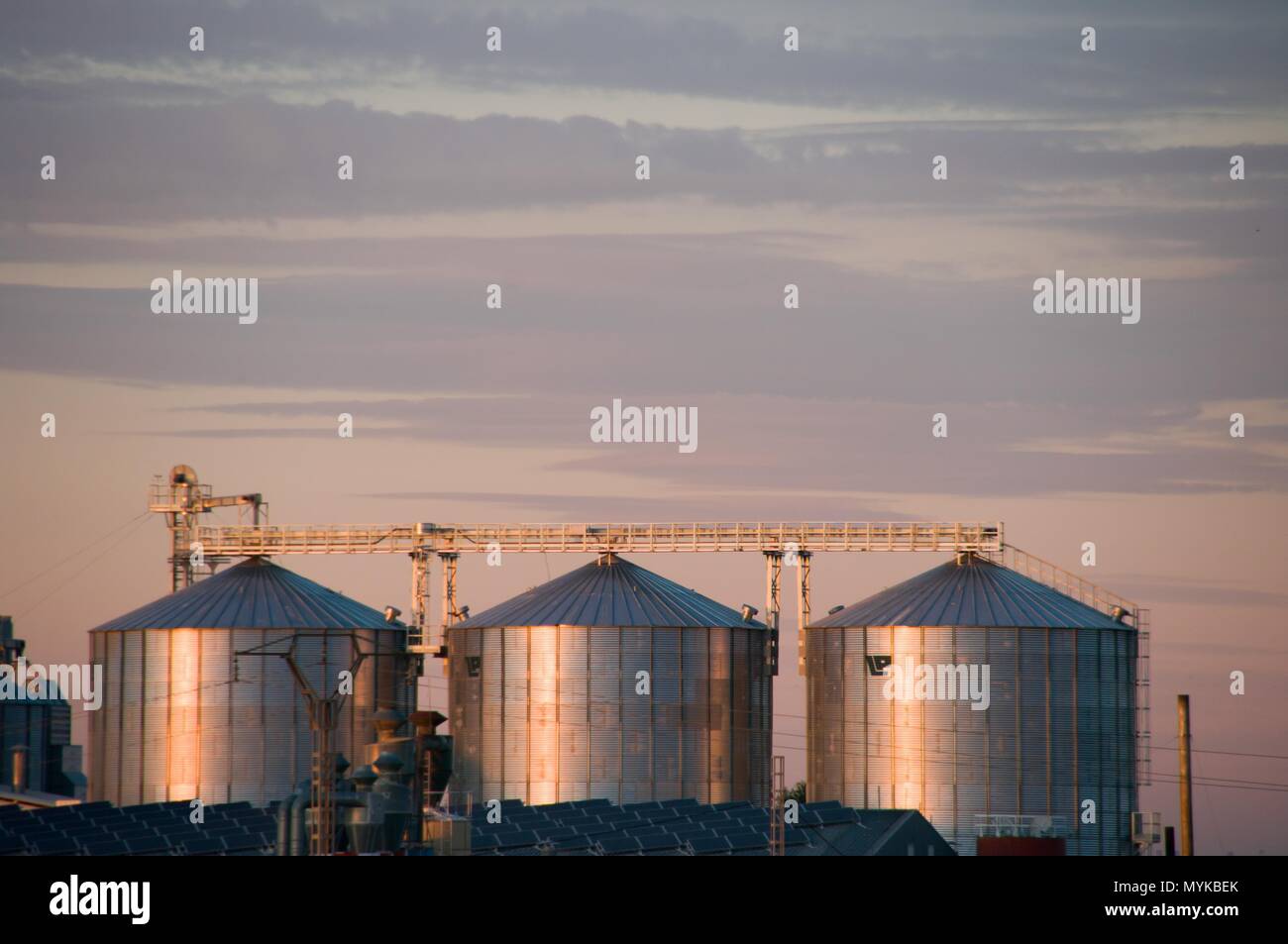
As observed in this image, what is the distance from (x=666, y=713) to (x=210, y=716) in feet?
64.9

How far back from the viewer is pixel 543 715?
3649 inches

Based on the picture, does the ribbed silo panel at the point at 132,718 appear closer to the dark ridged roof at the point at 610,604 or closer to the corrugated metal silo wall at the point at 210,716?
the corrugated metal silo wall at the point at 210,716

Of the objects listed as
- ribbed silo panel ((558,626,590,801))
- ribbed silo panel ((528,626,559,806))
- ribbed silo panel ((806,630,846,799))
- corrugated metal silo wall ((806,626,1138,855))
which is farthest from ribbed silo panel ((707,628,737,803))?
ribbed silo panel ((528,626,559,806))

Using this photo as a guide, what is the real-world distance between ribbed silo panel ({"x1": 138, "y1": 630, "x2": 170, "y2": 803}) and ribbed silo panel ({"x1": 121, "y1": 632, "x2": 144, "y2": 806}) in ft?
0.72

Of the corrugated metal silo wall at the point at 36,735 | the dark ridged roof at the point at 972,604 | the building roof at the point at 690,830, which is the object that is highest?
the dark ridged roof at the point at 972,604

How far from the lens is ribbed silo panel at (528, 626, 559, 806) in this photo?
9188 centimetres

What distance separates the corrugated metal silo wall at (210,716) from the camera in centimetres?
9425

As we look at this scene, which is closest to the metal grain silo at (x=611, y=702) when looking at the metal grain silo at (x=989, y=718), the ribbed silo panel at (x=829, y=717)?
the ribbed silo panel at (x=829, y=717)

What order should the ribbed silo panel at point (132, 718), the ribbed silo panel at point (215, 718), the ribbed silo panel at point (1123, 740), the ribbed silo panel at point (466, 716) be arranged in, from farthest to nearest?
the ribbed silo panel at point (132, 718) < the ribbed silo panel at point (215, 718) < the ribbed silo panel at point (466, 716) < the ribbed silo panel at point (1123, 740)

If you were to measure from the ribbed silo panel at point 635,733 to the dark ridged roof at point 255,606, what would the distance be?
1298 cm

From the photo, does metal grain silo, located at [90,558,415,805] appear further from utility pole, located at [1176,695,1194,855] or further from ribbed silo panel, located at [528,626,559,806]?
utility pole, located at [1176,695,1194,855]

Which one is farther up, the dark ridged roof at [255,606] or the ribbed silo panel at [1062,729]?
the dark ridged roof at [255,606]

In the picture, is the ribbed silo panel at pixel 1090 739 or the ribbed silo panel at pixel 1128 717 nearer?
the ribbed silo panel at pixel 1090 739
